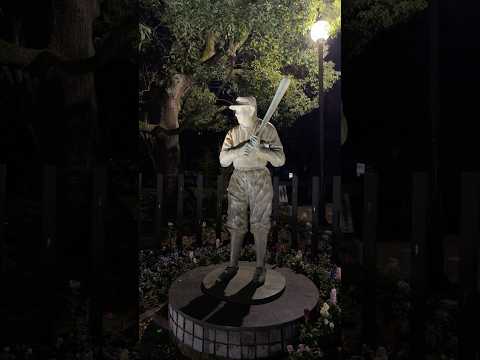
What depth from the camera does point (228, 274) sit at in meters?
3.81

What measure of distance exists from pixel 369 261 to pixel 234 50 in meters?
4.61

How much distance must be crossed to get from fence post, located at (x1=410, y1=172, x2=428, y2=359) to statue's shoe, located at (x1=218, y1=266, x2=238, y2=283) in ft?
6.77

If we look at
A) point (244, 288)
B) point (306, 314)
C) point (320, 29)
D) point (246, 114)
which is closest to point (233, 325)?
point (244, 288)

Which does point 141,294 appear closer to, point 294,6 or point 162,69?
point 162,69

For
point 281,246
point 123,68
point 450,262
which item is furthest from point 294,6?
point 450,262

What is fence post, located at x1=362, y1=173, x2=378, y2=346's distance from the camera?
301cm

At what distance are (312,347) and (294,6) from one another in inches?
215

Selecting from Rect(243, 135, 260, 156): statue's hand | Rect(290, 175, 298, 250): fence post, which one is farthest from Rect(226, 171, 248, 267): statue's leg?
Rect(290, 175, 298, 250): fence post

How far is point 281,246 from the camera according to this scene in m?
5.39

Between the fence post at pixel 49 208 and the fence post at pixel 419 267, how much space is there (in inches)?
126

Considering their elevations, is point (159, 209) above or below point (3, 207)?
below

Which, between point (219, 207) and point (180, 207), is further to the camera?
point (219, 207)

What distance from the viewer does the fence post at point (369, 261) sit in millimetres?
3006

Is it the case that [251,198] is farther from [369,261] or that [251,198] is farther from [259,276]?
[369,261]
